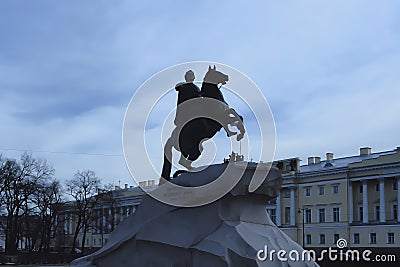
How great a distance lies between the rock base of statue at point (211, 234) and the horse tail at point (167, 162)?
0.87m

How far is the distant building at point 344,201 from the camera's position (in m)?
59.9

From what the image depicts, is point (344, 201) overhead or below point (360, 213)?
overhead

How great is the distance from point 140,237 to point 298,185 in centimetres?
5358

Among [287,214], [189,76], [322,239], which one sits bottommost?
[322,239]

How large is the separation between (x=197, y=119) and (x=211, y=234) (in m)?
3.48

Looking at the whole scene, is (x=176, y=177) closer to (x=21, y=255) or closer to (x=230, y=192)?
(x=230, y=192)

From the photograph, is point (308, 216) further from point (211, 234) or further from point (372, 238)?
point (211, 234)

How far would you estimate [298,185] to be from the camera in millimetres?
68062

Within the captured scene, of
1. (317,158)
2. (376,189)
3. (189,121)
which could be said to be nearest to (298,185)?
(317,158)

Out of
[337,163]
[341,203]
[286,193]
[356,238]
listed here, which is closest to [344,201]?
[341,203]

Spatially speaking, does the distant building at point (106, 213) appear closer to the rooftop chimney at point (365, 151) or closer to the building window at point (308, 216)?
the building window at point (308, 216)

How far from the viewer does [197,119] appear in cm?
1673

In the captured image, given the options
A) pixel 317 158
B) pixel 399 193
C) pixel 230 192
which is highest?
pixel 317 158

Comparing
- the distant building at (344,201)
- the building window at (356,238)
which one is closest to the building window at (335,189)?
the distant building at (344,201)
